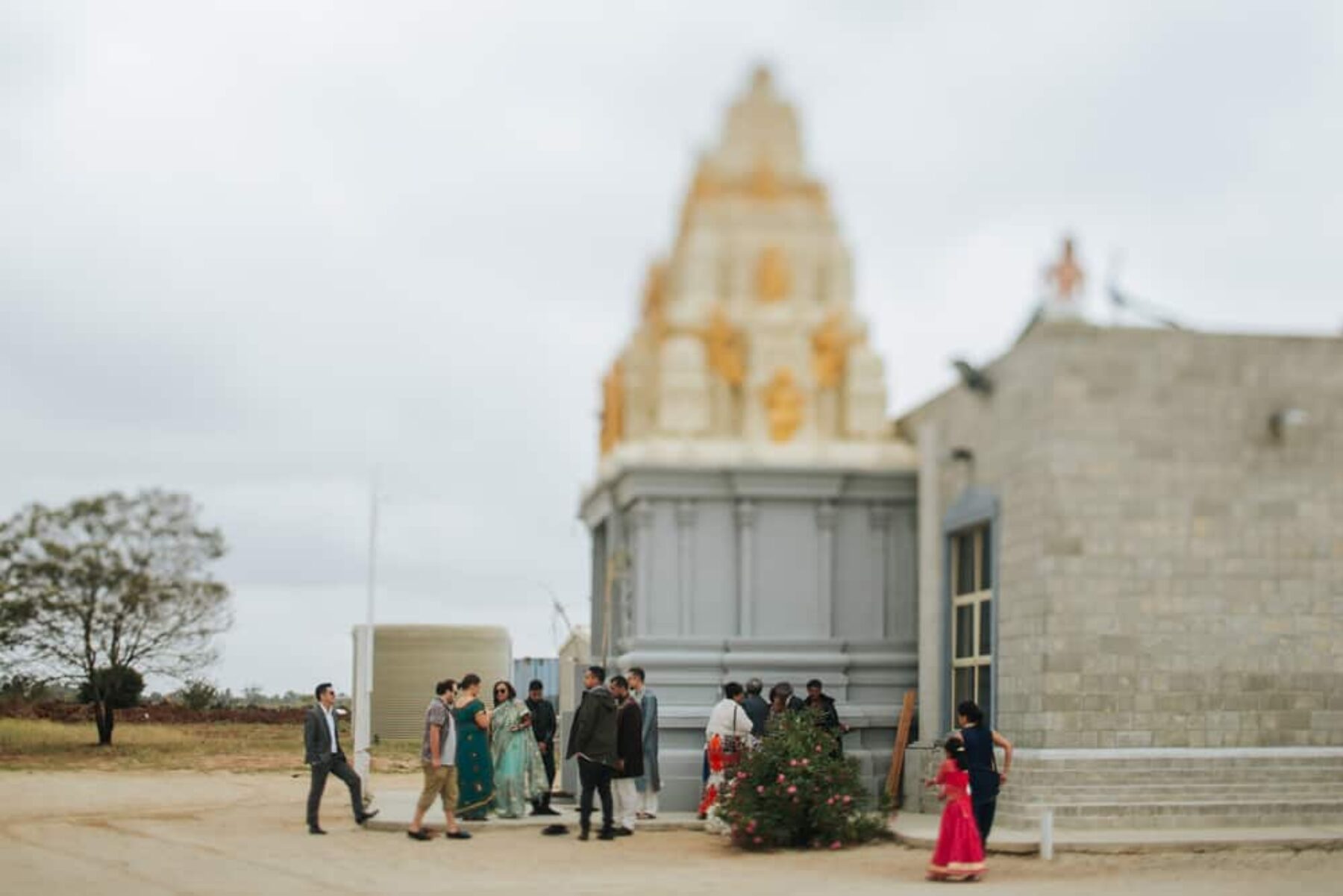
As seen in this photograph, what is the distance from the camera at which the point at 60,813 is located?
25078mm

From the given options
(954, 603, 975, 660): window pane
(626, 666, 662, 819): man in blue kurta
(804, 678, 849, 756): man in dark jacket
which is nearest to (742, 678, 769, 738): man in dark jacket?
(804, 678, 849, 756): man in dark jacket

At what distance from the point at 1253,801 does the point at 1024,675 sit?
2456 mm

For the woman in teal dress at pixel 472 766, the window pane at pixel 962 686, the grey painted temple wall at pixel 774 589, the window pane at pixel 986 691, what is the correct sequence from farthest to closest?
the grey painted temple wall at pixel 774 589, the window pane at pixel 962 686, the woman in teal dress at pixel 472 766, the window pane at pixel 986 691

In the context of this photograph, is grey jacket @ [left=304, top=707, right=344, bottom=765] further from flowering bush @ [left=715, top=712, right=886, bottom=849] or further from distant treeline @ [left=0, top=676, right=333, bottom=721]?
distant treeline @ [left=0, top=676, right=333, bottom=721]

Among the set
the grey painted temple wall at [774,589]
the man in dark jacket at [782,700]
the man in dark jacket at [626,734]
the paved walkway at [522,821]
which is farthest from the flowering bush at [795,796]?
the grey painted temple wall at [774,589]

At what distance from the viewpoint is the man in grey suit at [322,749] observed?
2014cm

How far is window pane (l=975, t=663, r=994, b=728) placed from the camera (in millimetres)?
19719

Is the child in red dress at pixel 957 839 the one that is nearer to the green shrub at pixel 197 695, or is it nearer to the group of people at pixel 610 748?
the group of people at pixel 610 748

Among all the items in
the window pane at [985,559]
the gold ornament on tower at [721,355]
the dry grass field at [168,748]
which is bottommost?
the dry grass field at [168,748]

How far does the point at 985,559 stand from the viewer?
20.6 meters

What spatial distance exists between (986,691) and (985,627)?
700mm

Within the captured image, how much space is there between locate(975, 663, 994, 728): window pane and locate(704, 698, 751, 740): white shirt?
8.20ft

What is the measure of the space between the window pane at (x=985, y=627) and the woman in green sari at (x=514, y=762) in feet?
16.7

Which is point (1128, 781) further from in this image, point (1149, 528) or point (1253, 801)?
point (1149, 528)
